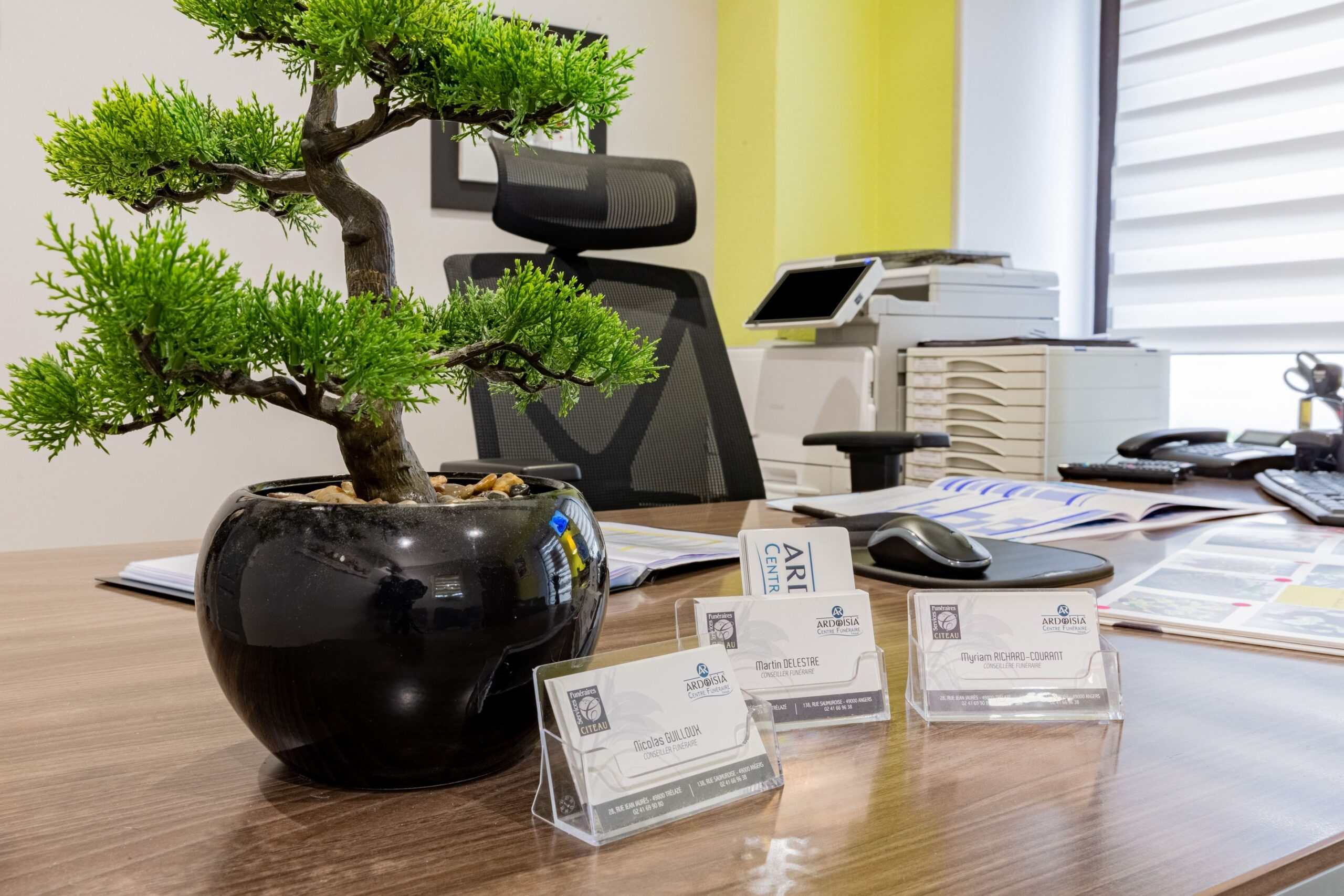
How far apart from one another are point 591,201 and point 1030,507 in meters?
1.01

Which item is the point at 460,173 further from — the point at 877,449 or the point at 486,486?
the point at 486,486

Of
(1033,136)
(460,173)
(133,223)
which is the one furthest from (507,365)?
(1033,136)

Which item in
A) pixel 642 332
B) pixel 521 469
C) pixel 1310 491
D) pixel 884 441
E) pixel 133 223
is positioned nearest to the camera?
pixel 521 469

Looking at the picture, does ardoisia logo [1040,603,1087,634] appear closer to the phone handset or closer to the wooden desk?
the wooden desk

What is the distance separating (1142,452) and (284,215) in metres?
1.76

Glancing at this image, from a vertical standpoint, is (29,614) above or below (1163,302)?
below

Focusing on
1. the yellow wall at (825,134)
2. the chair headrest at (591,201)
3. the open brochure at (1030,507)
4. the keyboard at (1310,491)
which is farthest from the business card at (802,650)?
the yellow wall at (825,134)

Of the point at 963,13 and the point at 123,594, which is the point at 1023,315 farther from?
the point at 123,594

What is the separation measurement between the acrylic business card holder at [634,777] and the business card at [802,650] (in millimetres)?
77

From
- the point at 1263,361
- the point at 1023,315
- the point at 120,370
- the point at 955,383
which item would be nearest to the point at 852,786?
the point at 120,370

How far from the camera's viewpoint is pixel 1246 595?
0.84 meters

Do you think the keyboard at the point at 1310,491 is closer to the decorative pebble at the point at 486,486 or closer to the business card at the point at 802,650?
the business card at the point at 802,650

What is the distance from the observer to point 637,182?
1.98 meters

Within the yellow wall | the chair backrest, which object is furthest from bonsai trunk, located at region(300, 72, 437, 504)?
the yellow wall
